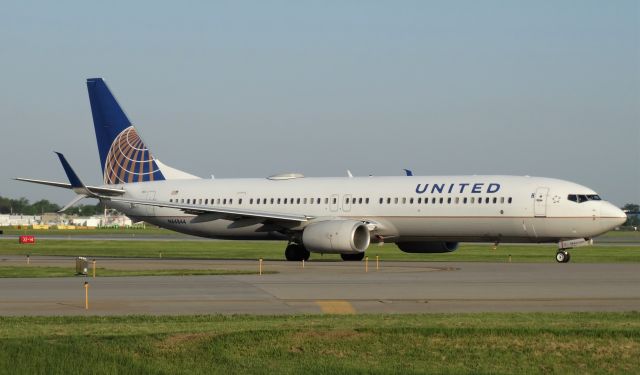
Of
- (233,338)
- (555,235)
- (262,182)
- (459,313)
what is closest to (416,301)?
(459,313)

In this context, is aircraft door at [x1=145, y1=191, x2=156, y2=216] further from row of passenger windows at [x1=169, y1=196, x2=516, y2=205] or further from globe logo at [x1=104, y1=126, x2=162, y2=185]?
globe logo at [x1=104, y1=126, x2=162, y2=185]

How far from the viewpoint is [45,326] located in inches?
819

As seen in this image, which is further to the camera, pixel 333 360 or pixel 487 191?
pixel 487 191

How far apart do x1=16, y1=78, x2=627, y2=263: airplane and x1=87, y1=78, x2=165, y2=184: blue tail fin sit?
6 cm

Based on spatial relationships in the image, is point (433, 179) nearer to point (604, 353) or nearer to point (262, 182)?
point (262, 182)

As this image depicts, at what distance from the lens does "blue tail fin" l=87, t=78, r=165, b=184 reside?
61594 mm

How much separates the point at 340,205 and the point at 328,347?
3516cm

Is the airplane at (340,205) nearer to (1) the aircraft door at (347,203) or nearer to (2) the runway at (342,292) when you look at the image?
(1) the aircraft door at (347,203)

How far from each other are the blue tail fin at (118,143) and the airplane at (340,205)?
0.19 ft

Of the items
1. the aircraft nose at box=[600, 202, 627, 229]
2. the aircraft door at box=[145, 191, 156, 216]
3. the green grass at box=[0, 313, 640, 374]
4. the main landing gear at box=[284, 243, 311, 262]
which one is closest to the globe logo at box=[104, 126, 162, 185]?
the aircraft door at box=[145, 191, 156, 216]

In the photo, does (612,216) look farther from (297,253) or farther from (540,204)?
(297,253)

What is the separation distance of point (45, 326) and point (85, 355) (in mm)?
3866

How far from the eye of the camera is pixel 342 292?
29391 mm

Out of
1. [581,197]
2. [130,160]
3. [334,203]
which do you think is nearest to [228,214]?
[334,203]
